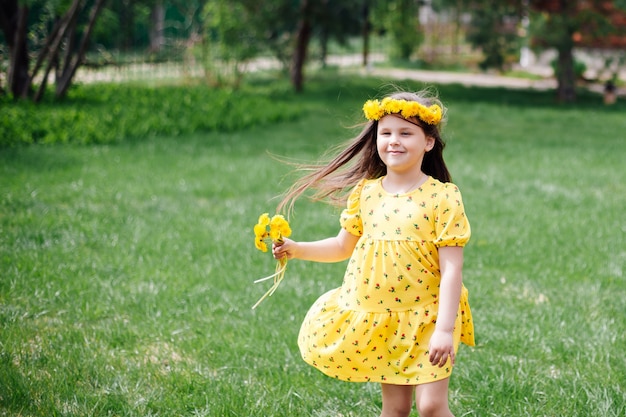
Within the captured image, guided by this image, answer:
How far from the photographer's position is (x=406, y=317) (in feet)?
9.09

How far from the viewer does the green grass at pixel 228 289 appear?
11.6ft

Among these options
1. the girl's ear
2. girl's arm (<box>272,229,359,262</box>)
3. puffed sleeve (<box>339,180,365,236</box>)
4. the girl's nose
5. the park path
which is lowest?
the park path

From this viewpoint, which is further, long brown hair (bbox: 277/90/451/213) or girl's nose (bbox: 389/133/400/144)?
long brown hair (bbox: 277/90/451/213)

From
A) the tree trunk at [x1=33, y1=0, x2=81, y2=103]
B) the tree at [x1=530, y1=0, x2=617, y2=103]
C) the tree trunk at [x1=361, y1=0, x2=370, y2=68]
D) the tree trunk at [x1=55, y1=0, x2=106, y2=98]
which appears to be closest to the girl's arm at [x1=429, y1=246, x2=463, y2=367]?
the tree trunk at [x1=33, y1=0, x2=81, y2=103]

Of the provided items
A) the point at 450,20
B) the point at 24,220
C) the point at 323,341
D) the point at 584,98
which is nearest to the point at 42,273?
the point at 24,220

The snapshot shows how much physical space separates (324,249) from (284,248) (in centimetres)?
17

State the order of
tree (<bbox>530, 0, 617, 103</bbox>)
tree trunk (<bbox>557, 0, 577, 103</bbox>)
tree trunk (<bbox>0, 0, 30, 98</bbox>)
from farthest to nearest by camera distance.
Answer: tree trunk (<bbox>557, 0, 577, 103</bbox>), tree (<bbox>530, 0, 617, 103</bbox>), tree trunk (<bbox>0, 0, 30, 98</bbox>)

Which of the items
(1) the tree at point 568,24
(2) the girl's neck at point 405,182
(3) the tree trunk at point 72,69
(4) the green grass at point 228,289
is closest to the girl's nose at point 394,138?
(2) the girl's neck at point 405,182

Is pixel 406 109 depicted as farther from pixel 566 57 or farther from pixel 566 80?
pixel 566 80

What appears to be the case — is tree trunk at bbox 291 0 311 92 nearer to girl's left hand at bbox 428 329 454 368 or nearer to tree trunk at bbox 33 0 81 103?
tree trunk at bbox 33 0 81 103

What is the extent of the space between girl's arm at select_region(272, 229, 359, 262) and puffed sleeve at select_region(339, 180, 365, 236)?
0.14 feet

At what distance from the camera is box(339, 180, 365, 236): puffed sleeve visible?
303 centimetres

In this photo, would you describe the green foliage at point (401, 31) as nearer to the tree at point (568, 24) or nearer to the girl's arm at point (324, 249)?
the tree at point (568, 24)

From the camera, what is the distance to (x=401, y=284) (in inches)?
109
